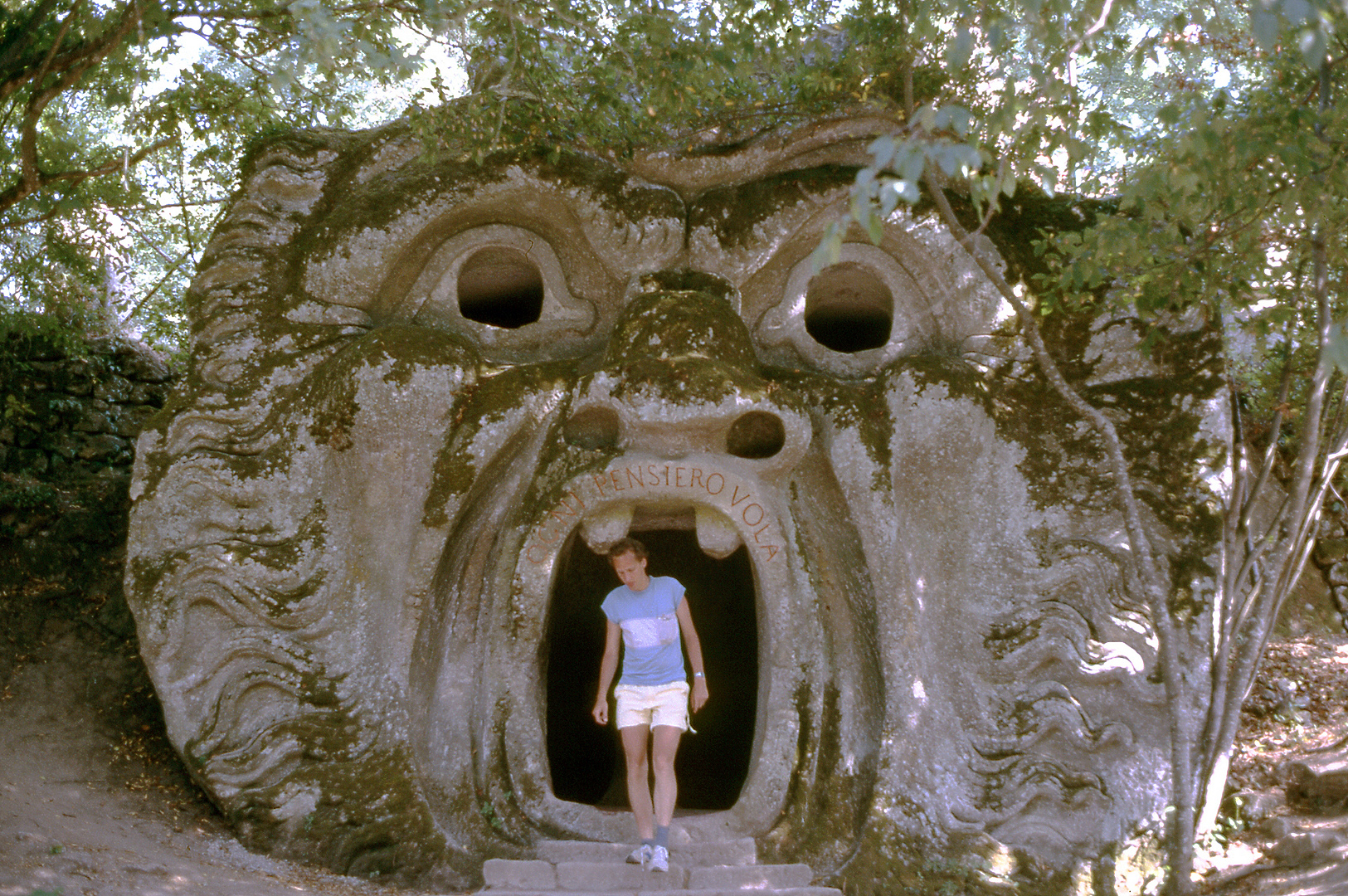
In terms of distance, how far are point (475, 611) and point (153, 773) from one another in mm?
1897

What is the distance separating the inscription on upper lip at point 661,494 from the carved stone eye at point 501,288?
1.26 meters

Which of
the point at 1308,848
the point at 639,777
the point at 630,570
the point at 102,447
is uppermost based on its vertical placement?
the point at 102,447

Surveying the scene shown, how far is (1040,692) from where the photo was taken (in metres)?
5.59

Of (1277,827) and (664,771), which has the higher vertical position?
(664,771)

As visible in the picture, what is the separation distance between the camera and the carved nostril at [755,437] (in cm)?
585

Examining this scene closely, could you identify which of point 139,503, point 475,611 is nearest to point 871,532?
point 475,611

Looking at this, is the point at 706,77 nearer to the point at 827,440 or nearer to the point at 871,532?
the point at 827,440

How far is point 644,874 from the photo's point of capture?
16.1 ft

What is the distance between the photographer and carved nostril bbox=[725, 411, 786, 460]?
5.85 m

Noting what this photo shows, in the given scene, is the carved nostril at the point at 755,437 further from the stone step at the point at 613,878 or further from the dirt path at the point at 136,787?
the dirt path at the point at 136,787

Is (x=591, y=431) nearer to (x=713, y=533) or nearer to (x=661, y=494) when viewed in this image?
(x=661, y=494)

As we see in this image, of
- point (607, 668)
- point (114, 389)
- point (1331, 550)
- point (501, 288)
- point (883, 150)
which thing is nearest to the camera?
point (883, 150)

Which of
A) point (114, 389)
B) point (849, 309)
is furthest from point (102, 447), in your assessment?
point (849, 309)

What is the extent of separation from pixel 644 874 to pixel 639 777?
0.41m
